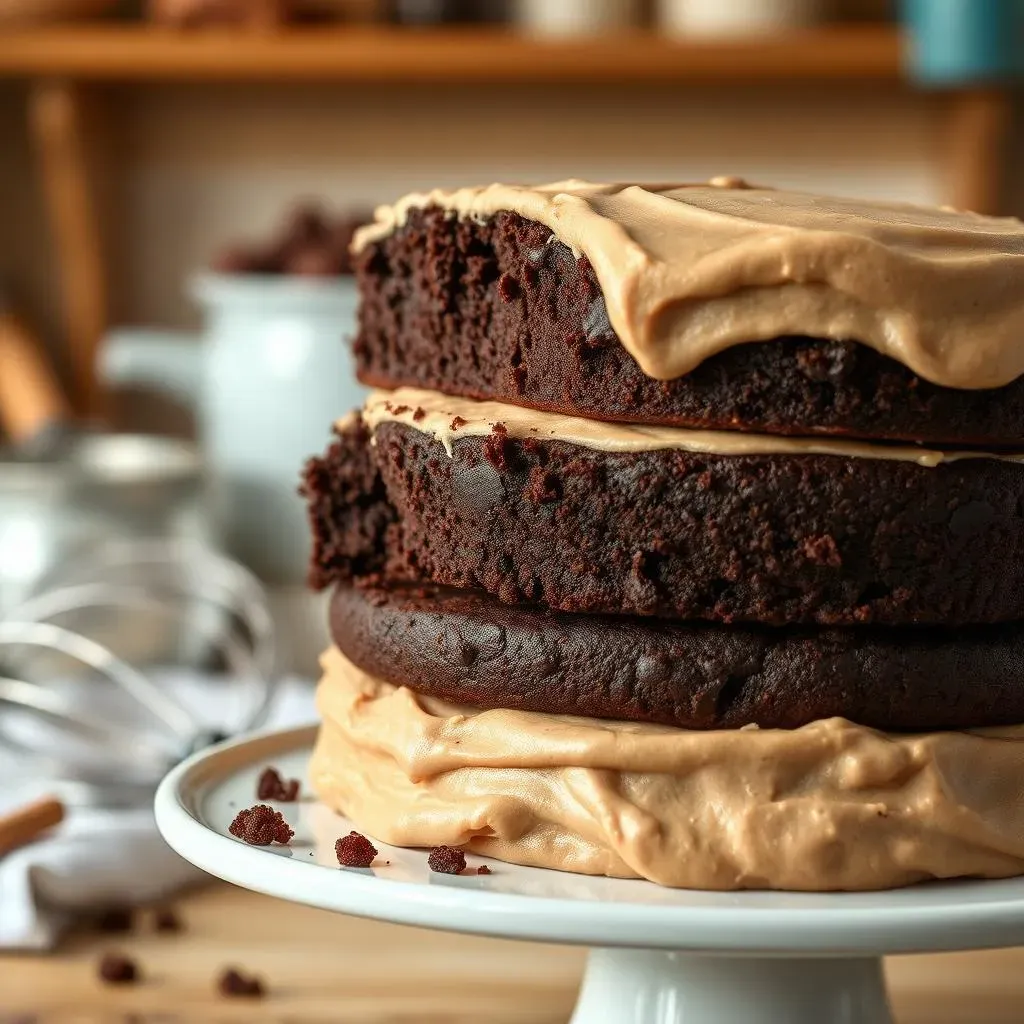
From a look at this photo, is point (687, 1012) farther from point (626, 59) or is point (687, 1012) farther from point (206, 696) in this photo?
point (626, 59)

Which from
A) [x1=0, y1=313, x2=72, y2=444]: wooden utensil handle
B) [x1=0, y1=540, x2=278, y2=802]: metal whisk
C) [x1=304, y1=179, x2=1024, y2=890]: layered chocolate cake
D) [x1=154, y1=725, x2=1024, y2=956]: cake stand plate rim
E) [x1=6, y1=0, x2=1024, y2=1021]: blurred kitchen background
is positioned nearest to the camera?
[x1=154, y1=725, x2=1024, y2=956]: cake stand plate rim

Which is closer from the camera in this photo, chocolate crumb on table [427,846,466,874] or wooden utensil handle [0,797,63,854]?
chocolate crumb on table [427,846,466,874]

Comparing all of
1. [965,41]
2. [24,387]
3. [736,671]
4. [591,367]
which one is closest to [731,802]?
[736,671]

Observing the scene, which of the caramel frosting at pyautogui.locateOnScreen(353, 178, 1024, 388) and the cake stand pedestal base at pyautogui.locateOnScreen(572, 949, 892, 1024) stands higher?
the caramel frosting at pyautogui.locateOnScreen(353, 178, 1024, 388)

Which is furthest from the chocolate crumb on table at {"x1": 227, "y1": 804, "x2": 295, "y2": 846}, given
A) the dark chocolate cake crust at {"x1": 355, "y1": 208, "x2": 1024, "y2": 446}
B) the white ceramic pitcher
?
the white ceramic pitcher

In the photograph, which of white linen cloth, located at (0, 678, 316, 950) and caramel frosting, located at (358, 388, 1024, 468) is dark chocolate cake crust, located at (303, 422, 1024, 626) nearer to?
caramel frosting, located at (358, 388, 1024, 468)

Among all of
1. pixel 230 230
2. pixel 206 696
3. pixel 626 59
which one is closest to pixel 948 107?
pixel 626 59
